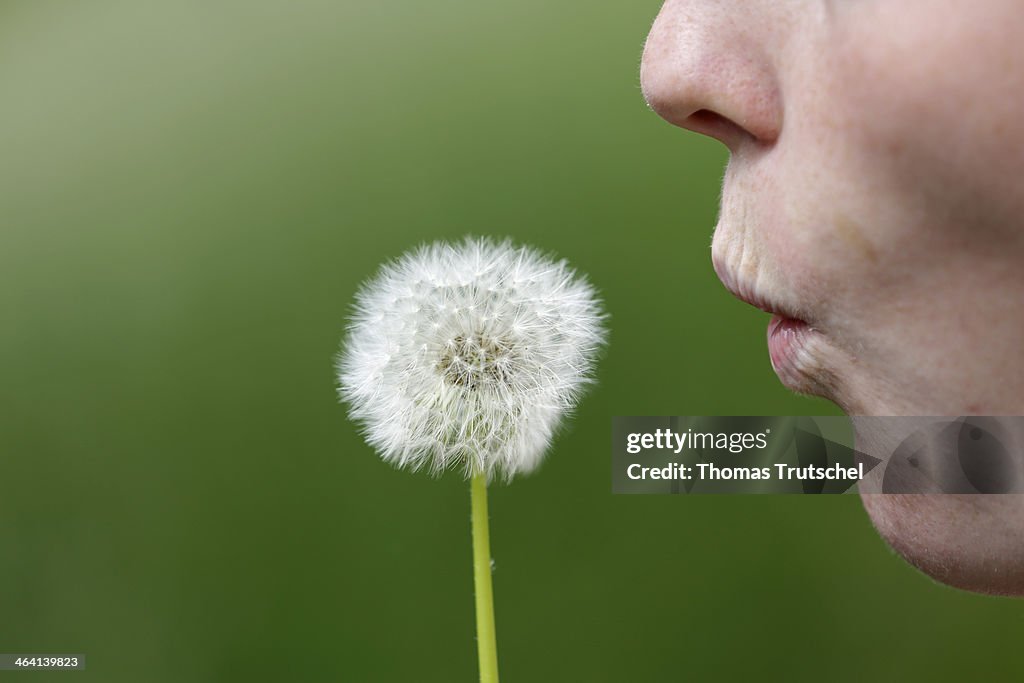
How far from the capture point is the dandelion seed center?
0.52 m

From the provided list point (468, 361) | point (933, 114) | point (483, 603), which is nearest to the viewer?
point (933, 114)

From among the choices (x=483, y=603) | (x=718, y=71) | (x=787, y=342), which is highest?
(x=718, y=71)

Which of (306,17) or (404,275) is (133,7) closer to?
(306,17)

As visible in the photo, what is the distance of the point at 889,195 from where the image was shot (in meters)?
0.31

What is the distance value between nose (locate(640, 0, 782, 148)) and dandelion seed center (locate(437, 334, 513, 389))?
0.66 feet

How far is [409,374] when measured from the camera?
21.0 inches

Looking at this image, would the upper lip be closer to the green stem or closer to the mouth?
the mouth

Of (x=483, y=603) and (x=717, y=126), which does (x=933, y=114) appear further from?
(x=483, y=603)


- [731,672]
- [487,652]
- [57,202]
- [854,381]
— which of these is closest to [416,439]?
[487,652]

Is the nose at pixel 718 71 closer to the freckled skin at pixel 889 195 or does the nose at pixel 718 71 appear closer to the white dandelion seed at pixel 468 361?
the freckled skin at pixel 889 195

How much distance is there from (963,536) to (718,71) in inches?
8.2

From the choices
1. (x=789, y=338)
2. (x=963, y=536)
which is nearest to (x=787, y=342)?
(x=789, y=338)

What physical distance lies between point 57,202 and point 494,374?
2.96 ft

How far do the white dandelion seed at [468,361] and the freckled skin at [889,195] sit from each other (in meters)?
0.18
